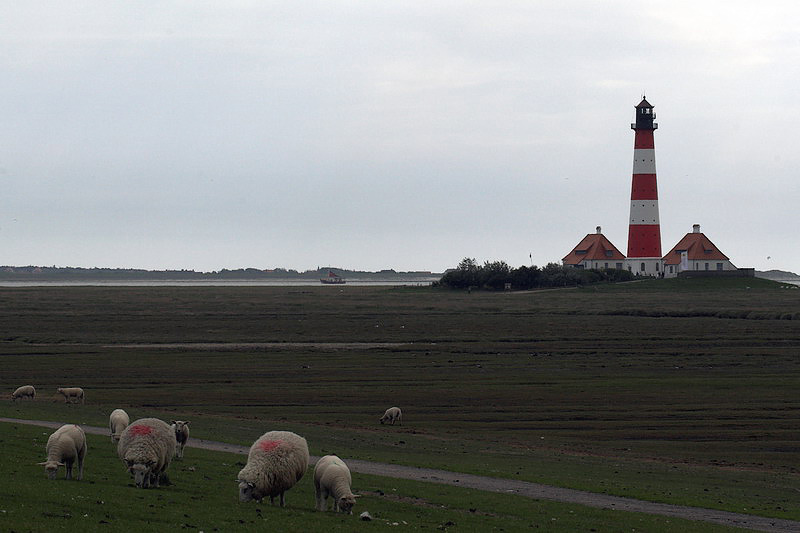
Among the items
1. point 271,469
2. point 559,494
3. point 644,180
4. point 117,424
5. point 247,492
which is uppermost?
point 644,180

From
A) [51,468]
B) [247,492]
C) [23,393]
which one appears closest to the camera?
[247,492]

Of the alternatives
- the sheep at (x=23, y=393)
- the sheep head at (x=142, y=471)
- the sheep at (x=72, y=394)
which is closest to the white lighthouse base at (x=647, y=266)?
the sheep at (x=72, y=394)

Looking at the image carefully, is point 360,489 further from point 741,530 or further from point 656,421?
point 656,421

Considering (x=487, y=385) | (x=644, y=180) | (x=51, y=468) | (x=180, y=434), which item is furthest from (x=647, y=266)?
(x=51, y=468)

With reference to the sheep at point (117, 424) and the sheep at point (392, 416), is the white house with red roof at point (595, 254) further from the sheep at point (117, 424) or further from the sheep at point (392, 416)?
the sheep at point (117, 424)

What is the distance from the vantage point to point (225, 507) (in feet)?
63.7

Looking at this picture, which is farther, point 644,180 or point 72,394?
point 644,180

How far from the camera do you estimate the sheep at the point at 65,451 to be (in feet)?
68.8

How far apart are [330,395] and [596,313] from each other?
4697 cm

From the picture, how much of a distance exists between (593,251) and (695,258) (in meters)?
13.5

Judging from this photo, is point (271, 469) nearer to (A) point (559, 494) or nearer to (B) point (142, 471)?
(B) point (142, 471)

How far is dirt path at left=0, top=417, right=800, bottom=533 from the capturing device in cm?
2164

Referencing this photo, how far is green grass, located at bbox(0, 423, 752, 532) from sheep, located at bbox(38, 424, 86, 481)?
26cm

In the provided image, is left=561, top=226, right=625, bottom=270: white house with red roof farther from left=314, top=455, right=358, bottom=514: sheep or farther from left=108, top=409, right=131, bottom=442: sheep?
left=314, top=455, right=358, bottom=514: sheep
